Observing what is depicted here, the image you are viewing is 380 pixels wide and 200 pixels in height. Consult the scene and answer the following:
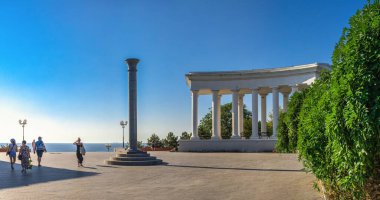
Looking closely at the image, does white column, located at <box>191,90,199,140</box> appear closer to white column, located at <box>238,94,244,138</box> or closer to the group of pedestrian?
white column, located at <box>238,94,244,138</box>

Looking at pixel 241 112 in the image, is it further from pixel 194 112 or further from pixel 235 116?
pixel 194 112

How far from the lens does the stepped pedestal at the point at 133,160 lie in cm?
3203

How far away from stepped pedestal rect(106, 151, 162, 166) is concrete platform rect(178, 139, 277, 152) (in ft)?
71.6

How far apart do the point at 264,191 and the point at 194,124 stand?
1592 inches

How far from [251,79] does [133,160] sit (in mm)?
27434

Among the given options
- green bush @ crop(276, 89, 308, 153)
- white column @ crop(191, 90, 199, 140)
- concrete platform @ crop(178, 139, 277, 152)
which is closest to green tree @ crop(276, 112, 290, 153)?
green bush @ crop(276, 89, 308, 153)

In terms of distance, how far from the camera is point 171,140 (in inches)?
2431

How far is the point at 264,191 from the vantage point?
1641 centimetres

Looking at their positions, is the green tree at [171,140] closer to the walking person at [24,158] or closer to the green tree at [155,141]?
the green tree at [155,141]

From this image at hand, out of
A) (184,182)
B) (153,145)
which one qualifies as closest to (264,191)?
(184,182)

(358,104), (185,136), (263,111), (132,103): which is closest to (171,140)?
(185,136)

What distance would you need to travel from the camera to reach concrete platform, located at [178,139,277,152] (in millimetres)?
52594

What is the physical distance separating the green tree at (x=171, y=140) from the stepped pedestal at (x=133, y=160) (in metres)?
27.2

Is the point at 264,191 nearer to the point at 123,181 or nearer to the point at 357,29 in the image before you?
the point at 123,181
